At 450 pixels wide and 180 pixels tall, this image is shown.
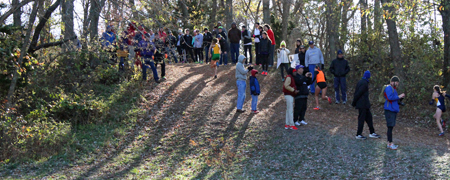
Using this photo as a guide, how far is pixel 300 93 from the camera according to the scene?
9828mm

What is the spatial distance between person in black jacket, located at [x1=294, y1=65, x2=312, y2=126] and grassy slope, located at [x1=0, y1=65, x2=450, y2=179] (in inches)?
18.8

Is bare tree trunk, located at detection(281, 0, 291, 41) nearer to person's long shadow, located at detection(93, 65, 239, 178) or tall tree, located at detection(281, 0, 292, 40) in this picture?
tall tree, located at detection(281, 0, 292, 40)

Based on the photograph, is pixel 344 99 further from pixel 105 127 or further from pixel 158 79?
pixel 105 127

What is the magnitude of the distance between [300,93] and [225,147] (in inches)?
102

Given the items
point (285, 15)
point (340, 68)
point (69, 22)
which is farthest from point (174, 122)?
point (285, 15)

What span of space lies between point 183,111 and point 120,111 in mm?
2001

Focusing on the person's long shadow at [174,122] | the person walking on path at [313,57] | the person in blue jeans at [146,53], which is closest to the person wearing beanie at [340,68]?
the person walking on path at [313,57]

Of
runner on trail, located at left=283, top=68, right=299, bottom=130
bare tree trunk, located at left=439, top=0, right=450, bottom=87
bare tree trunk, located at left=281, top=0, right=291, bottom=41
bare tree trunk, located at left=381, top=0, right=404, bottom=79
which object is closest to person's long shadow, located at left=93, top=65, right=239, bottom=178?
runner on trail, located at left=283, top=68, right=299, bottom=130

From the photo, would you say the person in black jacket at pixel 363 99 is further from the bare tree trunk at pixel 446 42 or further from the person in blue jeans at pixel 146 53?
the person in blue jeans at pixel 146 53

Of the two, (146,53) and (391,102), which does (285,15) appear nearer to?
(146,53)

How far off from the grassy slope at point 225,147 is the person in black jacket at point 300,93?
48 cm

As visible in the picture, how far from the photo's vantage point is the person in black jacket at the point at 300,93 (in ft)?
31.9

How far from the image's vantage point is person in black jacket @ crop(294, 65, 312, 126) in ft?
31.9

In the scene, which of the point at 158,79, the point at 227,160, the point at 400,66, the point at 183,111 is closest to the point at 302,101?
the point at 227,160
